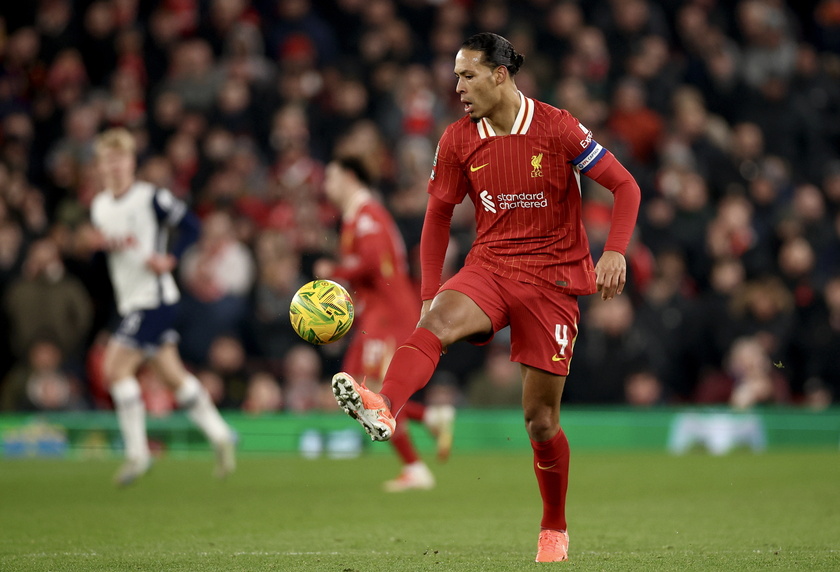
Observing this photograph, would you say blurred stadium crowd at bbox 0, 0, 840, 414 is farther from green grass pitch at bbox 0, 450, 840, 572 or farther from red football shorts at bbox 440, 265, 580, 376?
red football shorts at bbox 440, 265, 580, 376

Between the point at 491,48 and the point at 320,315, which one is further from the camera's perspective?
the point at 320,315

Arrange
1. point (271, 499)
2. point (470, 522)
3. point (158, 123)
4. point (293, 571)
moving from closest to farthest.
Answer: point (293, 571), point (470, 522), point (271, 499), point (158, 123)

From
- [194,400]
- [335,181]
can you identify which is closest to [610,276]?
[335,181]

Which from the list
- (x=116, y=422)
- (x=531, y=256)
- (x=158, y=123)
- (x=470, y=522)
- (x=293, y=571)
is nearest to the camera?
(x=293, y=571)

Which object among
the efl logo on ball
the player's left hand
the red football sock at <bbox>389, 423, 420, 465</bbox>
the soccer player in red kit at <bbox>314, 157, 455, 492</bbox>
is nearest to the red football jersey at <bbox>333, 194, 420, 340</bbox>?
the soccer player in red kit at <bbox>314, 157, 455, 492</bbox>

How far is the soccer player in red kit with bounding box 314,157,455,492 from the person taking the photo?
9.92 m

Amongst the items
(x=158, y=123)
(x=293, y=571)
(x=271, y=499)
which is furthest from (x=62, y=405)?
(x=293, y=571)

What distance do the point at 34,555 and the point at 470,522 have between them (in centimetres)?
272

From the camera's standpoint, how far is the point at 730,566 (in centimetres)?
568

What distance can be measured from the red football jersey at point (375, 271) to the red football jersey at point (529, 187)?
3.56m

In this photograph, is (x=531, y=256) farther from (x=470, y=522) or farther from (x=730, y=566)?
(x=470, y=522)

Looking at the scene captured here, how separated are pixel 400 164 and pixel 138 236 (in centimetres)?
579

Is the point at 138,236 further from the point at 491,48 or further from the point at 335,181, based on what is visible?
the point at 491,48

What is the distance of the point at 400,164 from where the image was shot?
1569cm
